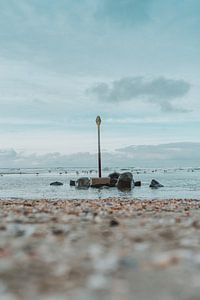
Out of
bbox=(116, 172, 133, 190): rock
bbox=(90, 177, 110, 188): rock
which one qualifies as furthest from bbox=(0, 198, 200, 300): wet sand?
bbox=(90, 177, 110, 188): rock

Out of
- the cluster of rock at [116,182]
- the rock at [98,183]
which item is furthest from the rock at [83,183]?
the rock at [98,183]

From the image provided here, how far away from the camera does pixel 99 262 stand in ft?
13.2

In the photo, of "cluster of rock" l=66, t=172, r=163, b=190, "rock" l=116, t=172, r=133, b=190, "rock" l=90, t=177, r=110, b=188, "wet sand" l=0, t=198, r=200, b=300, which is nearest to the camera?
"wet sand" l=0, t=198, r=200, b=300

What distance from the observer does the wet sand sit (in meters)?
3.24

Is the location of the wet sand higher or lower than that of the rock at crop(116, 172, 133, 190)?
higher

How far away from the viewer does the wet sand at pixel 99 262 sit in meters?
3.24

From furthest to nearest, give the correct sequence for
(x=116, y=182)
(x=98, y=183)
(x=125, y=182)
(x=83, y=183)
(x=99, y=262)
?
1. (x=116, y=182)
2. (x=83, y=183)
3. (x=98, y=183)
4. (x=125, y=182)
5. (x=99, y=262)

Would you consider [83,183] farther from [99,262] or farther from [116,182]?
[99,262]

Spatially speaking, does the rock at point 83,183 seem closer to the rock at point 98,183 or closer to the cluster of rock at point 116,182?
the cluster of rock at point 116,182

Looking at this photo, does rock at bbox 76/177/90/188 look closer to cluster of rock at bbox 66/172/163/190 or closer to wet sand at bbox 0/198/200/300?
cluster of rock at bbox 66/172/163/190

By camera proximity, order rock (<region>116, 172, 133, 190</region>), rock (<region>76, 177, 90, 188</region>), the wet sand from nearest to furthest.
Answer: the wet sand < rock (<region>116, 172, 133, 190</region>) < rock (<region>76, 177, 90, 188</region>)

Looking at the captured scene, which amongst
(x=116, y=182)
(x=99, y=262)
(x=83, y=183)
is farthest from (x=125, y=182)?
(x=99, y=262)

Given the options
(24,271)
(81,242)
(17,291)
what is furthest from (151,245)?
(17,291)

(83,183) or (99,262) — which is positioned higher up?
(99,262)
